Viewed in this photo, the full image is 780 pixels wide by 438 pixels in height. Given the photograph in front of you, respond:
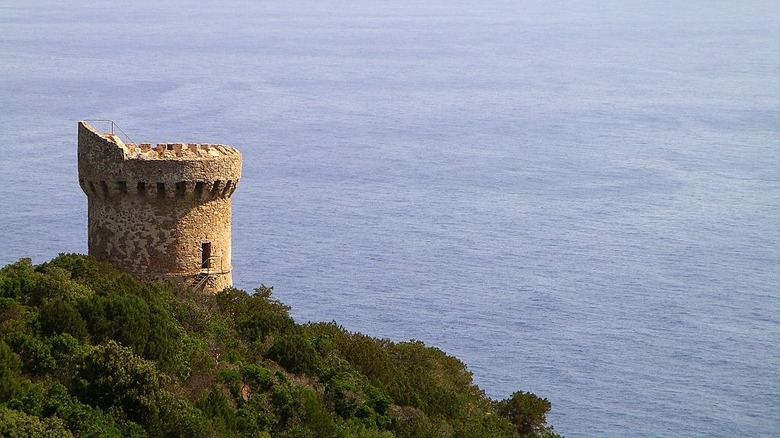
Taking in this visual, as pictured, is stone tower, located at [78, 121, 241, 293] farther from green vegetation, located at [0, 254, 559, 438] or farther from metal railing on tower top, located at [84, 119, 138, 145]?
metal railing on tower top, located at [84, 119, 138, 145]

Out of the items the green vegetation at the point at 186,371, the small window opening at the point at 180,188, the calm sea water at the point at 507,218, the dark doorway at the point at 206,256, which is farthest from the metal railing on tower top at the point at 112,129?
the green vegetation at the point at 186,371

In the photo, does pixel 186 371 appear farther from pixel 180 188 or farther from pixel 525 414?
pixel 525 414

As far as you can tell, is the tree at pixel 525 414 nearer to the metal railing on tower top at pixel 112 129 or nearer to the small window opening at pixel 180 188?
the small window opening at pixel 180 188

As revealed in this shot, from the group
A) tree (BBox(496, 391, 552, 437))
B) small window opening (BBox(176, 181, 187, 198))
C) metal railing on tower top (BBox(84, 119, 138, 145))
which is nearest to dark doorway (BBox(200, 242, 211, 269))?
small window opening (BBox(176, 181, 187, 198))

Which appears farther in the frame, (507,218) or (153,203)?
(507,218)

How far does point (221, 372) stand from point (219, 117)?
105059mm

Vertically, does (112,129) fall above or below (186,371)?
above

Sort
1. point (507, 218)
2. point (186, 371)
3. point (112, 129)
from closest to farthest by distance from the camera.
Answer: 1. point (186, 371)
2. point (112, 129)
3. point (507, 218)

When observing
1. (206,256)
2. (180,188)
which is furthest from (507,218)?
(180,188)

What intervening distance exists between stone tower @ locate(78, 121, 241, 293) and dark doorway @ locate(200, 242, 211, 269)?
0.08 feet

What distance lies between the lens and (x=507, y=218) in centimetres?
10369

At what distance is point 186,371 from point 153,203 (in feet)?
19.2

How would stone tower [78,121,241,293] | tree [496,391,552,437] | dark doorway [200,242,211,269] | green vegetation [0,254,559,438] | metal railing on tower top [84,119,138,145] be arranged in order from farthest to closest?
tree [496,391,552,437] → metal railing on tower top [84,119,138,145] → dark doorway [200,242,211,269] → stone tower [78,121,241,293] → green vegetation [0,254,559,438]

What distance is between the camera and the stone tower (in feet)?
108
